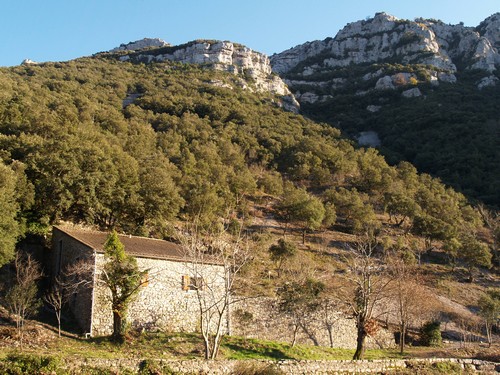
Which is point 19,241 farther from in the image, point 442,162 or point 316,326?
point 442,162

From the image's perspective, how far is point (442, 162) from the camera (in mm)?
77688

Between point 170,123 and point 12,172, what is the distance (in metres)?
43.4

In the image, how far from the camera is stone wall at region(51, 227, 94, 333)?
2117 centimetres

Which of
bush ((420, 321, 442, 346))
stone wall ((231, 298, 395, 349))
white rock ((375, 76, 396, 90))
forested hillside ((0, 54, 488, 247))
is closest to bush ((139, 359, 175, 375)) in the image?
stone wall ((231, 298, 395, 349))

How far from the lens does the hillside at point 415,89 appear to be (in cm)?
7792

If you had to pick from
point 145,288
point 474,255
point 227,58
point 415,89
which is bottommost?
point 145,288

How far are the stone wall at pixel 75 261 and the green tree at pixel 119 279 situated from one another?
3.81 ft

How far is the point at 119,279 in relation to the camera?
A: 66.3ft

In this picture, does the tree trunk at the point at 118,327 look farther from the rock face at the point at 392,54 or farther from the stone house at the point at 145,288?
the rock face at the point at 392,54

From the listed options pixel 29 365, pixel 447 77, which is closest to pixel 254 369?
pixel 29 365

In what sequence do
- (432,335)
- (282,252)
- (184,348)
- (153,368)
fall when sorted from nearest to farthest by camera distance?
(153,368) < (184,348) < (432,335) < (282,252)

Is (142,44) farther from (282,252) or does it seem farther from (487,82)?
(282,252)

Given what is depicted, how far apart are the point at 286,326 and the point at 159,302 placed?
7681 millimetres

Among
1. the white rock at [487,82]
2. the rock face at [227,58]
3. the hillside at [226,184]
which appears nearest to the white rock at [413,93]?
the white rock at [487,82]
